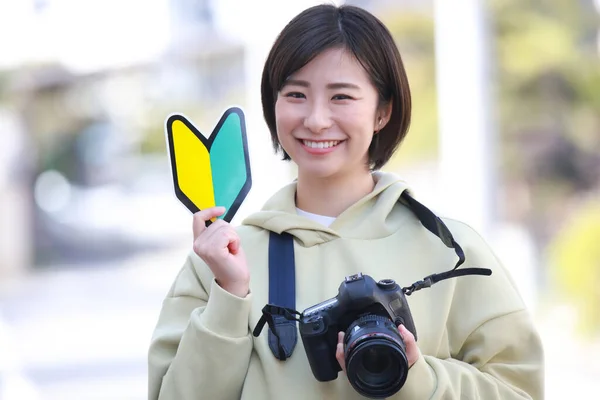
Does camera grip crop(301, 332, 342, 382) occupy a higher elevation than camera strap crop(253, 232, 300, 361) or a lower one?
lower

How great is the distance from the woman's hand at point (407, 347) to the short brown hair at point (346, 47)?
546 mm

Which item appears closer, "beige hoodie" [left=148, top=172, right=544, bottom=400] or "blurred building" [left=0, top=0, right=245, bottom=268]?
"beige hoodie" [left=148, top=172, right=544, bottom=400]

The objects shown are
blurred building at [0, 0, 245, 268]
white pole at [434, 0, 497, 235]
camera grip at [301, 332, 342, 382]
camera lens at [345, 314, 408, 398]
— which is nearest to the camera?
camera lens at [345, 314, 408, 398]

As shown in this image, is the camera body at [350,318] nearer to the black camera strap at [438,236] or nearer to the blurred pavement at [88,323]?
the black camera strap at [438,236]

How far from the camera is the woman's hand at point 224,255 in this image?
1.79m

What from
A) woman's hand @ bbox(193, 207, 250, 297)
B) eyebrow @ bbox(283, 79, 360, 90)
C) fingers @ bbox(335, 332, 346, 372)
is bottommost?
fingers @ bbox(335, 332, 346, 372)

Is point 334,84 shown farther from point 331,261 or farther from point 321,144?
point 331,261

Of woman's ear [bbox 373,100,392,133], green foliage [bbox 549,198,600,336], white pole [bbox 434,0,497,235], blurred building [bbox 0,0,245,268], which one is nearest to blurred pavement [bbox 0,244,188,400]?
blurred building [bbox 0,0,245,268]

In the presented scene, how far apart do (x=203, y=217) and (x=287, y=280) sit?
0.70ft

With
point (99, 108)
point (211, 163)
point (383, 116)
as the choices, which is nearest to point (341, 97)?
point (383, 116)

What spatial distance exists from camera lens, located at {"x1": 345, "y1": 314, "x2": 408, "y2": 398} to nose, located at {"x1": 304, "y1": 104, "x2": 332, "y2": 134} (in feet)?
1.34

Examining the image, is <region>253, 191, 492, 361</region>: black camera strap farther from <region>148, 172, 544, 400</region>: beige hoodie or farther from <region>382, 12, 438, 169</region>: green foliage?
<region>382, 12, 438, 169</region>: green foliage

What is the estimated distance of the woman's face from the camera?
1.88m

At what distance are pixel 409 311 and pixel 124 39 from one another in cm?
1095
